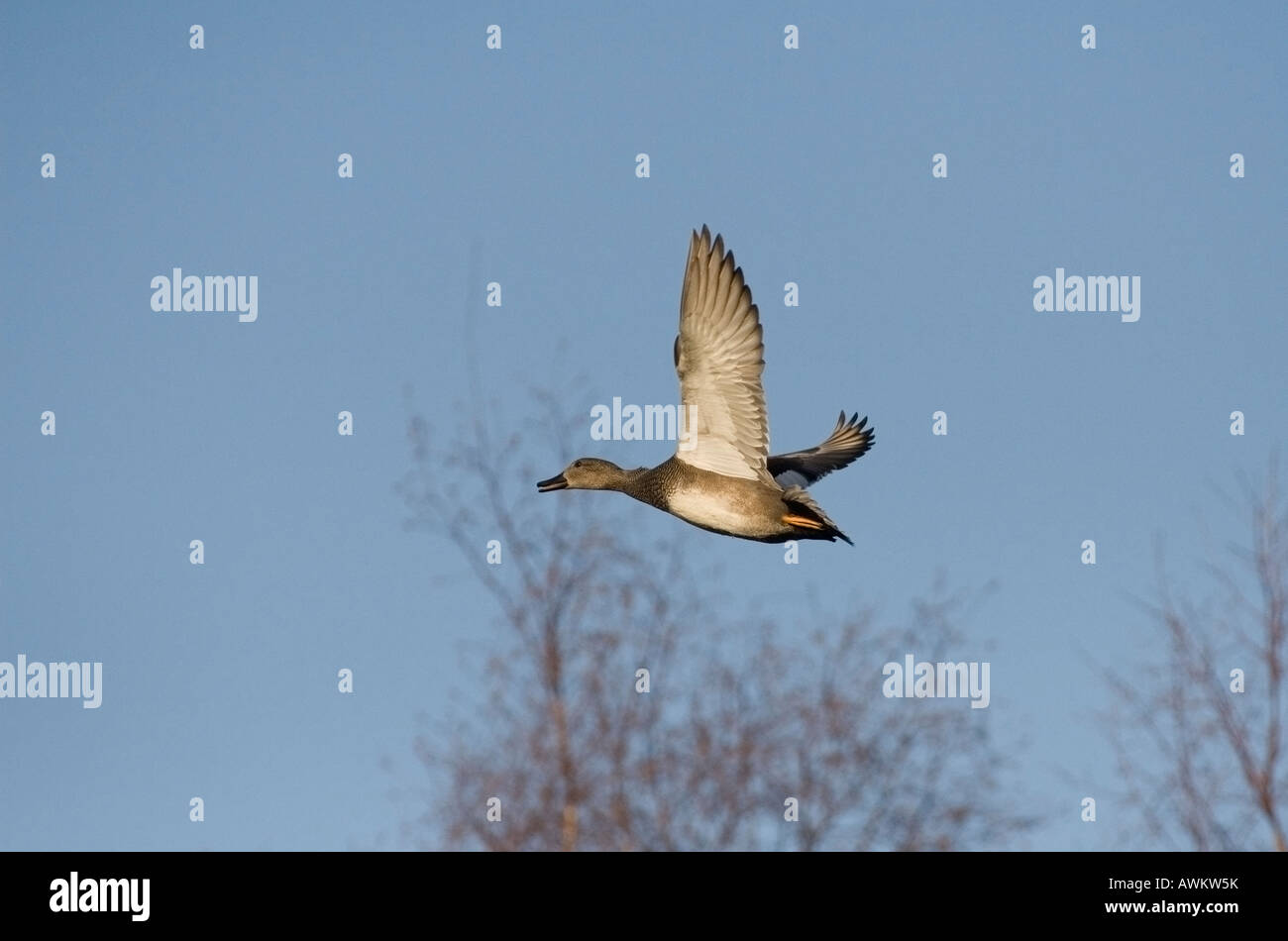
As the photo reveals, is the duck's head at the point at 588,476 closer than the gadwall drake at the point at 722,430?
No

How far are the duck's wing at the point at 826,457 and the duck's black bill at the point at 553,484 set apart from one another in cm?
170

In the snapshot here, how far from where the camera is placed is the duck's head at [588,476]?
48.5ft

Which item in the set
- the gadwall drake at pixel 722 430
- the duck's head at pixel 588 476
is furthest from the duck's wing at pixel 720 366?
the duck's head at pixel 588 476

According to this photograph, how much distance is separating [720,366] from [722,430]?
0.53m

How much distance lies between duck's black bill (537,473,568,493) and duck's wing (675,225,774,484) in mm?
1588

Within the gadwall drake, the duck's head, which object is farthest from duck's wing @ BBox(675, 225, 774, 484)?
the duck's head

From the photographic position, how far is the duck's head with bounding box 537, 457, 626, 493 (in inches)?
583

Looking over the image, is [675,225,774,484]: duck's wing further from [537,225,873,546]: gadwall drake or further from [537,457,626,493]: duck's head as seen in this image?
[537,457,626,493]: duck's head

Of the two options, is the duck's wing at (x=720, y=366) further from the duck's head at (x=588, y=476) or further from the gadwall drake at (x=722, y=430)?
the duck's head at (x=588, y=476)
